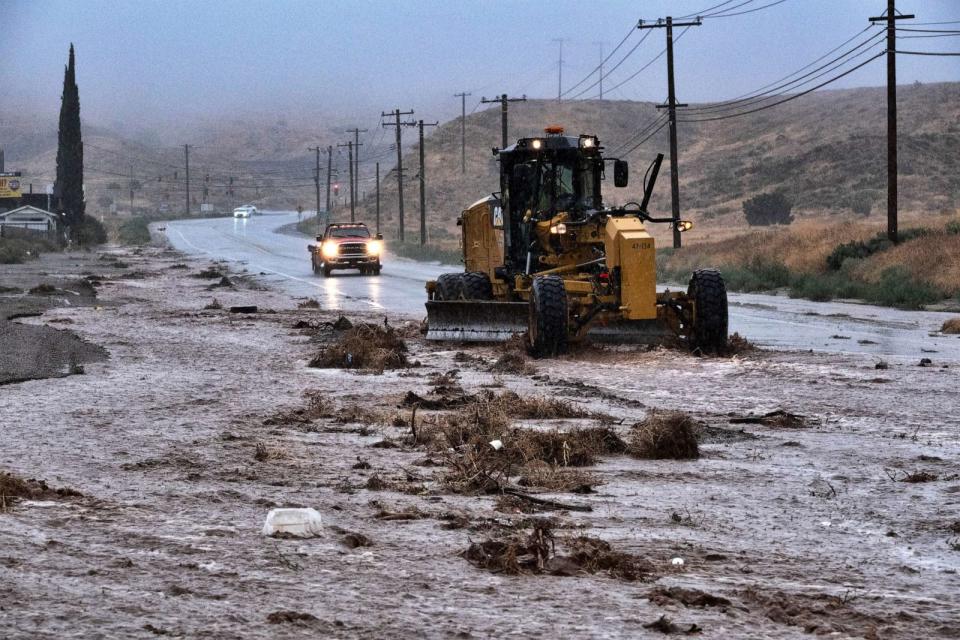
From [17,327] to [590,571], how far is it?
1664cm

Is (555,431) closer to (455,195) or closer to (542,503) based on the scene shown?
(542,503)

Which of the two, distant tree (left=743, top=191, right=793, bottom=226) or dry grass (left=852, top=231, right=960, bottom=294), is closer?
dry grass (left=852, top=231, right=960, bottom=294)

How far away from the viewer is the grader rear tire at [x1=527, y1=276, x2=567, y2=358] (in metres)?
16.7

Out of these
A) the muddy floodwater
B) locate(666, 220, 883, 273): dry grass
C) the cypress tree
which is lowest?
the muddy floodwater

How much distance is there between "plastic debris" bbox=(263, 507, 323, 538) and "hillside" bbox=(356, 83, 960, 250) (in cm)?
8128

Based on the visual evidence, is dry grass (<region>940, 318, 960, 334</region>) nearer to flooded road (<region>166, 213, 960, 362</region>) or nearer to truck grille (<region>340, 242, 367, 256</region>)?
flooded road (<region>166, 213, 960, 362</region>)

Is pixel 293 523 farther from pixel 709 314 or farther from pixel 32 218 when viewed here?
pixel 32 218

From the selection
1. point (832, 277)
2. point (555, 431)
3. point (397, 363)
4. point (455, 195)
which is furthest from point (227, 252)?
point (455, 195)

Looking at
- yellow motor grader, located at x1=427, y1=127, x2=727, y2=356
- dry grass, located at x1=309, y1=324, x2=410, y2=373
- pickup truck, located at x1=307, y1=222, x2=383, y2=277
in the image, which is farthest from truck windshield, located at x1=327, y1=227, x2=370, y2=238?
dry grass, located at x1=309, y1=324, x2=410, y2=373

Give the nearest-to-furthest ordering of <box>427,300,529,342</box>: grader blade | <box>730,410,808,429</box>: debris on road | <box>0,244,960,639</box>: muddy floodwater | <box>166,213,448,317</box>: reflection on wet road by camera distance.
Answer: <box>0,244,960,639</box>: muddy floodwater
<box>730,410,808,429</box>: debris on road
<box>427,300,529,342</box>: grader blade
<box>166,213,448,317</box>: reflection on wet road

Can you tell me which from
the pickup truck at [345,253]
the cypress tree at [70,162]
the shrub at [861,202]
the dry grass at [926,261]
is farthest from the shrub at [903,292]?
the cypress tree at [70,162]

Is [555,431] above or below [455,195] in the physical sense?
below

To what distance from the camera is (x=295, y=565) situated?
6426 millimetres

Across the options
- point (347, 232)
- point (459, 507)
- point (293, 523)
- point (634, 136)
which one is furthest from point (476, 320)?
point (634, 136)
